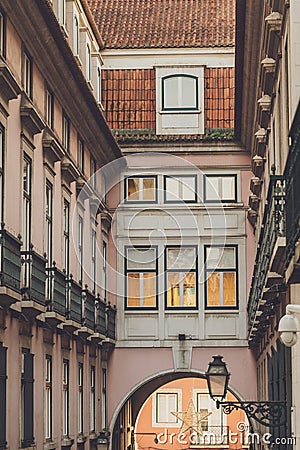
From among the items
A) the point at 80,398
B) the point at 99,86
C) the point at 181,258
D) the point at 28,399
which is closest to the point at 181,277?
the point at 181,258

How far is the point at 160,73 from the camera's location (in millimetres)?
32344

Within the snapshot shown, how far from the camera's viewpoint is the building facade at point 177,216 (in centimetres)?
3119

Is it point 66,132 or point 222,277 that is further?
point 222,277

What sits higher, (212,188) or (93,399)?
(212,188)

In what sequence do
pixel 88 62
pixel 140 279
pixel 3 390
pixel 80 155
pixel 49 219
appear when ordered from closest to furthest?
pixel 3 390 < pixel 49 219 < pixel 80 155 < pixel 88 62 < pixel 140 279

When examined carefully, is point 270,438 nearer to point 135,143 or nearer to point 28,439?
point 28,439

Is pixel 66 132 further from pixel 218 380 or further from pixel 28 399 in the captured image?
pixel 218 380

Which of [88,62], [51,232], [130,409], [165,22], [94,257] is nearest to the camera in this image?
[51,232]

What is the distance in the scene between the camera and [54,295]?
69.1 feet

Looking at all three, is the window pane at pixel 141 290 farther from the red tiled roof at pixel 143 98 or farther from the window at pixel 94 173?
the red tiled roof at pixel 143 98

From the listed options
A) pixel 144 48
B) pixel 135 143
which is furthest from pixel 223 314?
pixel 144 48

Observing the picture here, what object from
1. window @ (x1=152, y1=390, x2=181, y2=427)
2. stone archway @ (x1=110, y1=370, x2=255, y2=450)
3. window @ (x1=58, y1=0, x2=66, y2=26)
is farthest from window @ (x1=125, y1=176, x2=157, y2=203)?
window @ (x1=152, y1=390, x2=181, y2=427)

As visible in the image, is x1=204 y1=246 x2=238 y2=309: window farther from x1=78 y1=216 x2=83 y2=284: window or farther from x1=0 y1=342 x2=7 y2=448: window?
x1=0 y1=342 x2=7 y2=448: window

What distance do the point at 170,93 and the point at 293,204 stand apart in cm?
2213
